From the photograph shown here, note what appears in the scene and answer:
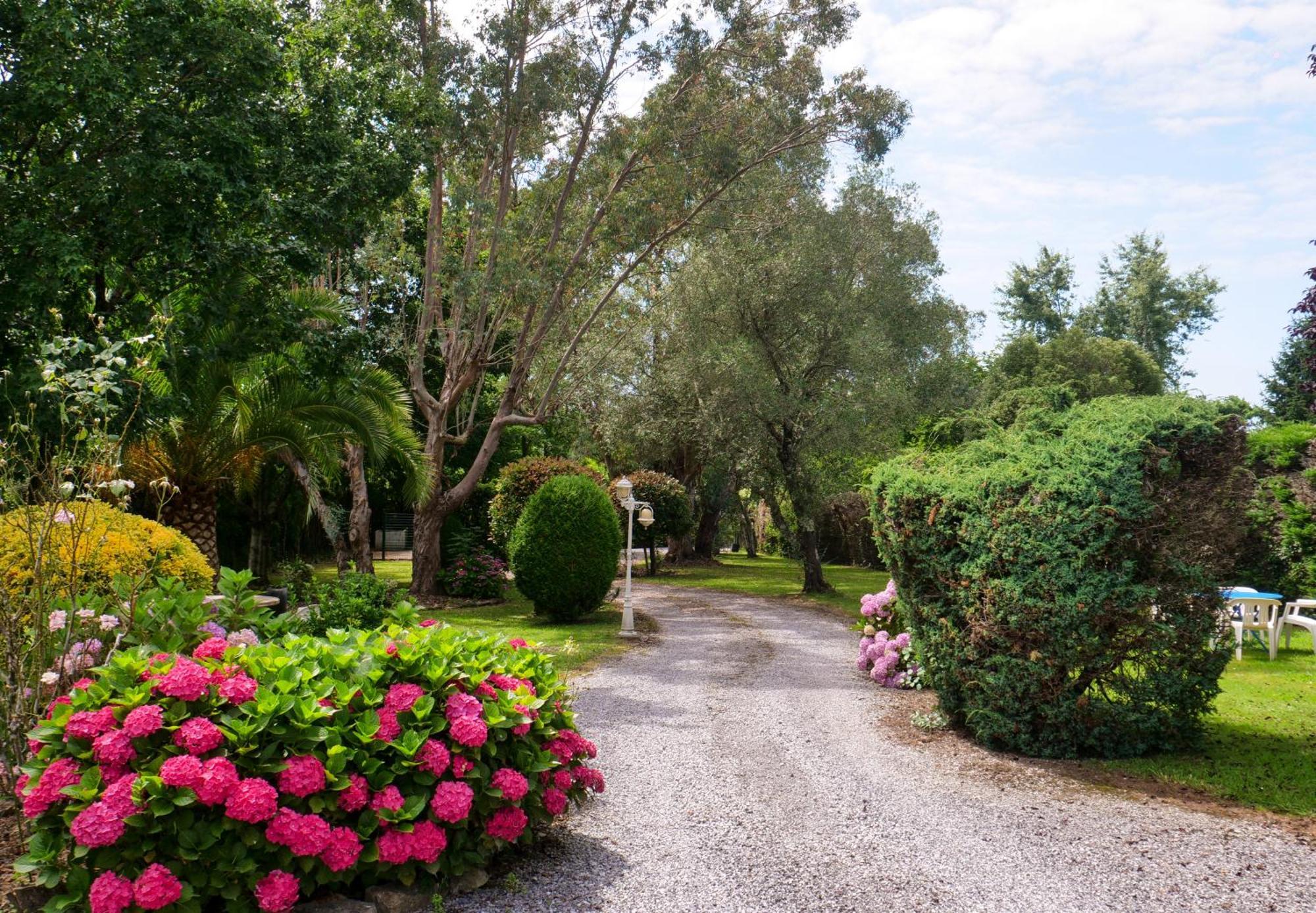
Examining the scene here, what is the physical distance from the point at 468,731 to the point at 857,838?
6.89ft

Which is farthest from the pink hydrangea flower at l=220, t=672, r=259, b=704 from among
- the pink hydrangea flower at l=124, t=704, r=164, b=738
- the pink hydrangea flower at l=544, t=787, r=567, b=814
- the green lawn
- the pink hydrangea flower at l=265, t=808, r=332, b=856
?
the green lawn

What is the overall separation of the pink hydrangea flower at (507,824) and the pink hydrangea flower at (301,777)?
0.77 meters

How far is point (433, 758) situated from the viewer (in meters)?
3.46

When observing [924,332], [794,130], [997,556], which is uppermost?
[794,130]

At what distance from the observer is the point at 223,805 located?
309 centimetres

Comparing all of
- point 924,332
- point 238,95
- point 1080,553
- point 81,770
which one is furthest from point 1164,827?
point 924,332

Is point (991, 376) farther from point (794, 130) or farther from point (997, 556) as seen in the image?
point (997, 556)

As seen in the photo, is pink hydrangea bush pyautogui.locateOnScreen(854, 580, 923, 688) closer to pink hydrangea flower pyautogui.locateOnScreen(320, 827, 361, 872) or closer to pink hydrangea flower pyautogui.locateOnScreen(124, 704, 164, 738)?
pink hydrangea flower pyautogui.locateOnScreen(320, 827, 361, 872)

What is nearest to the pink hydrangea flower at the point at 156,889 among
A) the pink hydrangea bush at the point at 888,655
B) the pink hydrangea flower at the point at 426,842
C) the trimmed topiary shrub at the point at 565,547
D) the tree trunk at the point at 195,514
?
the pink hydrangea flower at the point at 426,842

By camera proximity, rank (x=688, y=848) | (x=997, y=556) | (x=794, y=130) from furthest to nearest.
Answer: (x=794, y=130), (x=997, y=556), (x=688, y=848)

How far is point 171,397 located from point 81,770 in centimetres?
620

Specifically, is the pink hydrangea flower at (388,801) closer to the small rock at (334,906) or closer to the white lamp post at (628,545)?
the small rock at (334,906)

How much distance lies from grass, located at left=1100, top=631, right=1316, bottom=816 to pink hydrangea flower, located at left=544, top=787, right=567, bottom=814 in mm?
3712

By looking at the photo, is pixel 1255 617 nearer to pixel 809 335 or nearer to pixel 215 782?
pixel 809 335
